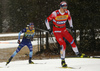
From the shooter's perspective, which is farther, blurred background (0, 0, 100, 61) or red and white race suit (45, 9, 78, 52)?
blurred background (0, 0, 100, 61)

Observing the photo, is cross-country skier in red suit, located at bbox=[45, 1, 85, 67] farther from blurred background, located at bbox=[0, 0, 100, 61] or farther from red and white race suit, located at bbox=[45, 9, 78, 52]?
blurred background, located at bbox=[0, 0, 100, 61]

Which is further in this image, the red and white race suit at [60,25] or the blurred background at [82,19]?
the blurred background at [82,19]

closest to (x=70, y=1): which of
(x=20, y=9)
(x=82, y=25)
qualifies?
(x=82, y=25)

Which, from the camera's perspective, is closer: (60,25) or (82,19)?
(60,25)

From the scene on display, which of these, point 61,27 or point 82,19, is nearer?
point 61,27

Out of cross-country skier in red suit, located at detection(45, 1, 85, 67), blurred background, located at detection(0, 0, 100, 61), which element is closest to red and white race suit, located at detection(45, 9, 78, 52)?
cross-country skier in red suit, located at detection(45, 1, 85, 67)

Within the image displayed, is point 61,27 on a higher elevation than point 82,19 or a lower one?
lower

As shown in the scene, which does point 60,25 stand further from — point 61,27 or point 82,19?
point 82,19

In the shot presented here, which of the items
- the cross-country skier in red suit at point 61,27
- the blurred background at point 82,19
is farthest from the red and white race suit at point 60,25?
the blurred background at point 82,19

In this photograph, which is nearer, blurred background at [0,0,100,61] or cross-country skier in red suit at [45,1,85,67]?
cross-country skier in red suit at [45,1,85,67]

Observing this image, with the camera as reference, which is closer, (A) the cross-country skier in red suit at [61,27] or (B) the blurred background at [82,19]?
(A) the cross-country skier in red suit at [61,27]

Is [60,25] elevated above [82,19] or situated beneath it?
situated beneath

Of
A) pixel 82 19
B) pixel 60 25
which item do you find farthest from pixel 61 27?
pixel 82 19

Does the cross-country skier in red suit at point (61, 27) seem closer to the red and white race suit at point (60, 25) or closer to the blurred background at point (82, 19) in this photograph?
the red and white race suit at point (60, 25)
